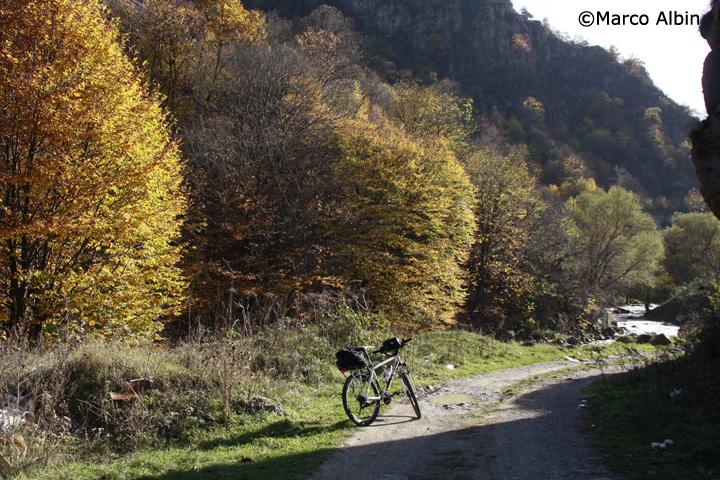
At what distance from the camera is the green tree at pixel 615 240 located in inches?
1682

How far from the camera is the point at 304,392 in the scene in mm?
10594

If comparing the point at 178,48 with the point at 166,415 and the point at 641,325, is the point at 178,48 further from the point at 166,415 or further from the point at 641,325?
the point at 641,325

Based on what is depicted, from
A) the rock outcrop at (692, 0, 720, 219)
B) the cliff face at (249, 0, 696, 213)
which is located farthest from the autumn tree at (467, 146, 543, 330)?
the cliff face at (249, 0, 696, 213)

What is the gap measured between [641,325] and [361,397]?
36.8m

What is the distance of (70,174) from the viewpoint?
1361 centimetres

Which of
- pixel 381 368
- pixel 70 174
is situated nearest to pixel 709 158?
pixel 381 368

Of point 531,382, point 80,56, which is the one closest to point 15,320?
point 80,56

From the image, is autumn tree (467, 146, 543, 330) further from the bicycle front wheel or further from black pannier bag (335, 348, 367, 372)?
black pannier bag (335, 348, 367, 372)

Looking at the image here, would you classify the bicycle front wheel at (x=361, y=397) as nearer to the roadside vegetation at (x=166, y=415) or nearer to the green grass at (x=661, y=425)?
the roadside vegetation at (x=166, y=415)

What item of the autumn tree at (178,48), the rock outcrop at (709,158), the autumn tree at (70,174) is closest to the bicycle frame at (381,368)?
the rock outcrop at (709,158)

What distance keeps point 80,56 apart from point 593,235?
4082cm

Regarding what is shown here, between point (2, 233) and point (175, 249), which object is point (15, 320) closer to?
point (2, 233)

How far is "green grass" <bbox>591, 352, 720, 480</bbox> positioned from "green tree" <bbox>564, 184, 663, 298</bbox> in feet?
105

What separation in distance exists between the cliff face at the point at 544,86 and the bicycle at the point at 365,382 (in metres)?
81.5
